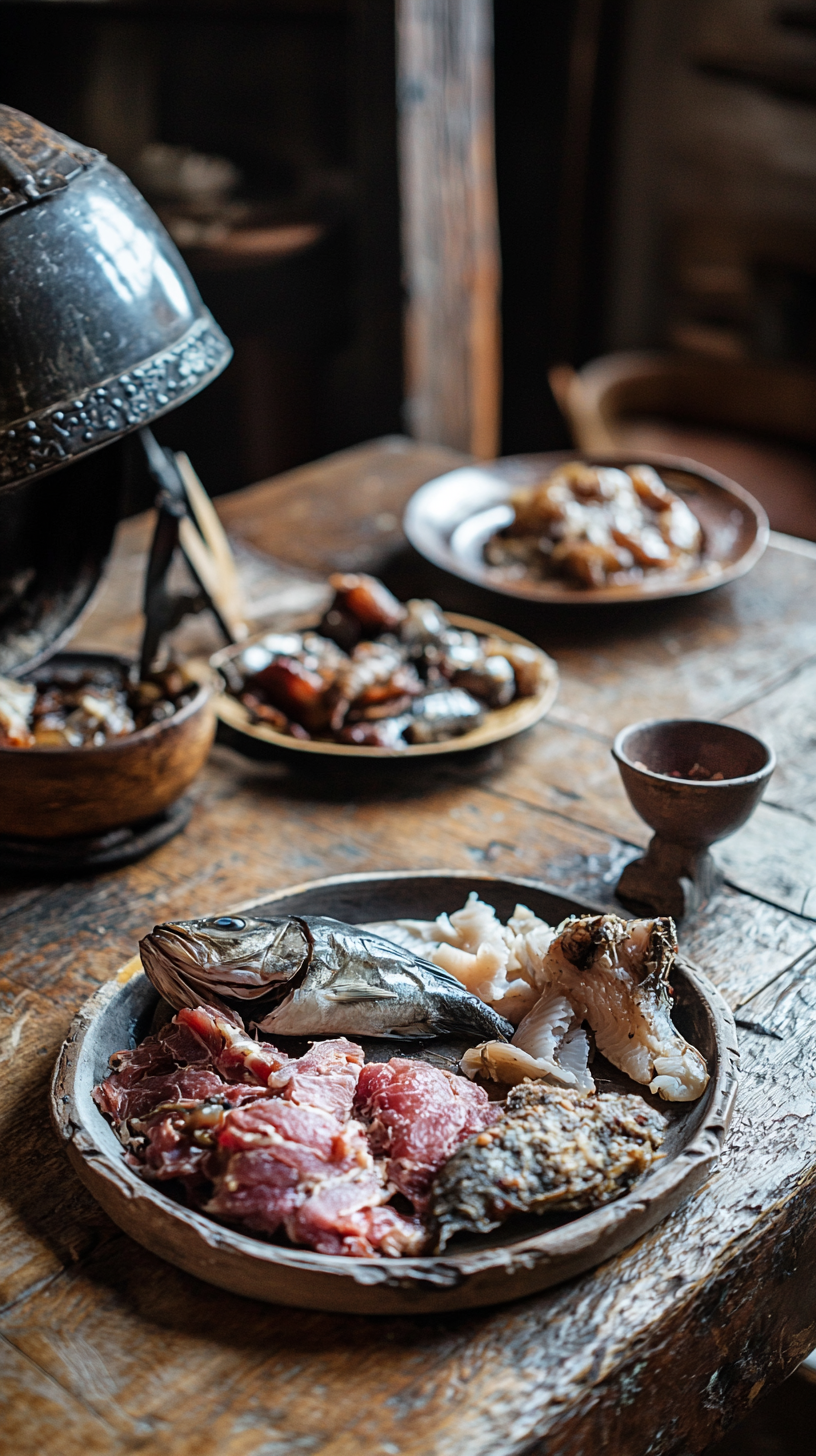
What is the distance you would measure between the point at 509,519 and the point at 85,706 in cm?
143

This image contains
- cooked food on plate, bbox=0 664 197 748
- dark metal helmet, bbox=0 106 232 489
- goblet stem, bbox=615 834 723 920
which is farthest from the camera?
cooked food on plate, bbox=0 664 197 748

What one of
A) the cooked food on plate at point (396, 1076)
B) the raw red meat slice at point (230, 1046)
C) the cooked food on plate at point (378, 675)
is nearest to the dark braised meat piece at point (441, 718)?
the cooked food on plate at point (378, 675)

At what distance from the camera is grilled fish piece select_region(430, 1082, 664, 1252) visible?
1208mm

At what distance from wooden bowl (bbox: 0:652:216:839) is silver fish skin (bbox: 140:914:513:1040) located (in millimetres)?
441

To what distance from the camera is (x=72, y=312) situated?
1.72 metres

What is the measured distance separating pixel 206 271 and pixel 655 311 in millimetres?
2121

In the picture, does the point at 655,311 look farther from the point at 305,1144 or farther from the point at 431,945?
the point at 305,1144

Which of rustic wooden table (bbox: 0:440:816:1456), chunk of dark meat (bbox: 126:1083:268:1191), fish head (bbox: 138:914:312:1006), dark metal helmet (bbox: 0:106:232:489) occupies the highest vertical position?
dark metal helmet (bbox: 0:106:232:489)

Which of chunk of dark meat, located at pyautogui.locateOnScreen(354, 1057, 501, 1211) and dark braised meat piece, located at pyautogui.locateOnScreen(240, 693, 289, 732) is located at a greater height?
chunk of dark meat, located at pyautogui.locateOnScreen(354, 1057, 501, 1211)

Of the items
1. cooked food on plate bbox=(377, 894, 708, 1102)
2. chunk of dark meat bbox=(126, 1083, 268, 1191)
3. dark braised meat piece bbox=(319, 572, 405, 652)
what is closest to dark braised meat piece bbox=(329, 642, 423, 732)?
dark braised meat piece bbox=(319, 572, 405, 652)

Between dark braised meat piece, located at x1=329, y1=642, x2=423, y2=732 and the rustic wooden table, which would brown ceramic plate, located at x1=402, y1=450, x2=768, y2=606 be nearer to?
the rustic wooden table

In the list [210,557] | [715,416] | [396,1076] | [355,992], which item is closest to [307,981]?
[355,992]

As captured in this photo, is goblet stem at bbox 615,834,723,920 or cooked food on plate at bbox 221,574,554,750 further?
cooked food on plate at bbox 221,574,554,750

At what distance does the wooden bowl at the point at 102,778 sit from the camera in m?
1.83
